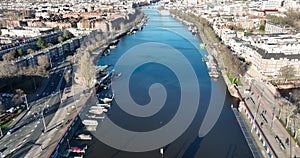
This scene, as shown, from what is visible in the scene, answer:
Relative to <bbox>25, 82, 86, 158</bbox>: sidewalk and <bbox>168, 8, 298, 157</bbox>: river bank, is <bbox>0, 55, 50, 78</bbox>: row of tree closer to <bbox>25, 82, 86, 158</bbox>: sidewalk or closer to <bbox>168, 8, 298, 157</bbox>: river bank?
<bbox>25, 82, 86, 158</bbox>: sidewalk

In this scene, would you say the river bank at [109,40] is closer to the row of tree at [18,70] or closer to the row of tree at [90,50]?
the row of tree at [90,50]

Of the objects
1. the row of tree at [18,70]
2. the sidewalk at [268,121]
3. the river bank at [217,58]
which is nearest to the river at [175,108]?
the river bank at [217,58]

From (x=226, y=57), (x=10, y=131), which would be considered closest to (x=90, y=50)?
(x=226, y=57)

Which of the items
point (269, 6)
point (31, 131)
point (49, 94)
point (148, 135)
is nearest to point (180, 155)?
point (148, 135)

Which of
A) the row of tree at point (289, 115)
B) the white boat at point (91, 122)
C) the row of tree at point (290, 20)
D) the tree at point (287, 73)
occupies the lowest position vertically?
the white boat at point (91, 122)

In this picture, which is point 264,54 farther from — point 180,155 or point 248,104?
point 180,155

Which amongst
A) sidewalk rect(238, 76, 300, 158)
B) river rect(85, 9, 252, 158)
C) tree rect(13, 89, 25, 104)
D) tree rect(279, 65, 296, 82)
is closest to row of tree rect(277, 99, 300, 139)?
sidewalk rect(238, 76, 300, 158)

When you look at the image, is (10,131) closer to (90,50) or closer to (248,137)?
(248,137)
